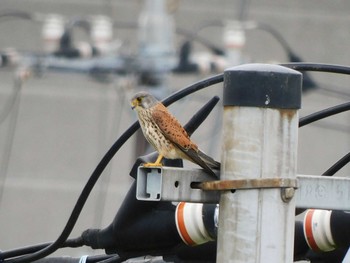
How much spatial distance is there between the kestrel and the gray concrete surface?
44.5ft

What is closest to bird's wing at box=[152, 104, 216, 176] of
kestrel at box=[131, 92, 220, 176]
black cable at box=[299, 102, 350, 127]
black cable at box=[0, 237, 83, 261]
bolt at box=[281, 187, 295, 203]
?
kestrel at box=[131, 92, 220, 176]

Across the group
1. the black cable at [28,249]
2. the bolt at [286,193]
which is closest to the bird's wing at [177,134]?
the bolt at [286,193]

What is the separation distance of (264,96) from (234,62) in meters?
8.07

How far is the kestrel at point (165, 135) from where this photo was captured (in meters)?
2.56

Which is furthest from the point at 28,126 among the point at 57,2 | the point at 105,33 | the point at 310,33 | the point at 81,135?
the point at 105,33

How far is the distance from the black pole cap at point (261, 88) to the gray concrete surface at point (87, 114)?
14037 millimetres

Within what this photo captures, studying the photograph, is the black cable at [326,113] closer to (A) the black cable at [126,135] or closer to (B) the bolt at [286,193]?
(A) the black cable at [126,135]

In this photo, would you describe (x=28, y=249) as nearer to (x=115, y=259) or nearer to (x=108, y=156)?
(x=115, y=259)

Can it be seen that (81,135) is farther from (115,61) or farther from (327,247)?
(327,247)

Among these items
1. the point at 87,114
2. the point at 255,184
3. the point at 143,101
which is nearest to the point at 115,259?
the point at 143,101

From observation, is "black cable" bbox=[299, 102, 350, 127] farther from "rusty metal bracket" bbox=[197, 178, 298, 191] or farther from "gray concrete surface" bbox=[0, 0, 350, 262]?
"gray concrete surface" bbox=[0, 0, 350, 262]

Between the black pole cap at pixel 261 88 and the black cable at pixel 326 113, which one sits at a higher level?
the black cable at pixel 326 113

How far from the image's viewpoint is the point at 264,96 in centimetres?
236

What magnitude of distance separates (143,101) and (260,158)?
0.63 m
